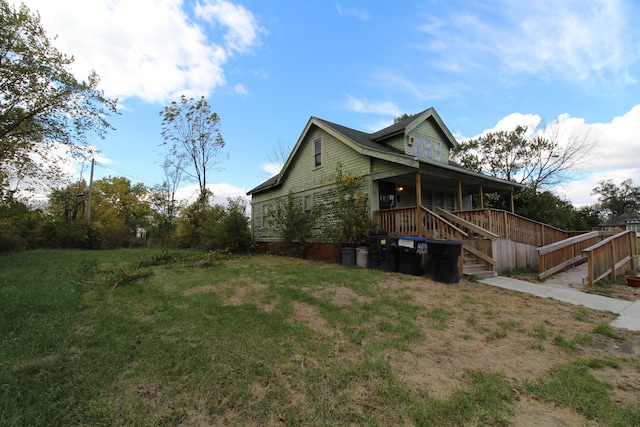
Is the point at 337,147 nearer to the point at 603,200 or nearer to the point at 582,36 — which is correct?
the point at 582,36

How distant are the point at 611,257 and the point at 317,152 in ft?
37.5

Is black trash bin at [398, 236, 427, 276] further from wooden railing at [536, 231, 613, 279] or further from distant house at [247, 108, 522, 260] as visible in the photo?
wooden railing at [536, 231, 613, 279]

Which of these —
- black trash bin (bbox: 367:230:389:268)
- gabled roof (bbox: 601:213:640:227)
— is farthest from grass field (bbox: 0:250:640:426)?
gabled roof (bbox: 601:213:640:227)

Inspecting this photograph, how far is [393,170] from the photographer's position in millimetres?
10266

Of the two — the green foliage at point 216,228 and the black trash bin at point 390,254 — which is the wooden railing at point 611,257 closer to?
the black trash bin at point 390,254

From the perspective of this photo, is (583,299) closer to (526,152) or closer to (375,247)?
(375,247)

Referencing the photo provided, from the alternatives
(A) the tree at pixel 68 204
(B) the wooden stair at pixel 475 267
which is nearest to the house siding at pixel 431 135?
(B) the wooden stair at pixel 475 267

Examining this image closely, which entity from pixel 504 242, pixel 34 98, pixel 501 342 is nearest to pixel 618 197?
pixel 504 242

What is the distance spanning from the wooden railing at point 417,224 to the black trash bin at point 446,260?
5.18 ft

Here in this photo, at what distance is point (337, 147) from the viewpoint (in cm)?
1286

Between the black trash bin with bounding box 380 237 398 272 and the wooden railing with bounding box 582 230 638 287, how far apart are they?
4599mm

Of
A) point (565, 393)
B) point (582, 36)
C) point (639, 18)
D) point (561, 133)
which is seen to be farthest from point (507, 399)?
point (561, 133)

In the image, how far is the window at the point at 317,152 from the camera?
549 inches

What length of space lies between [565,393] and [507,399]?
1.91 ft
